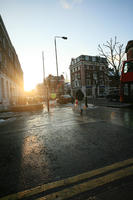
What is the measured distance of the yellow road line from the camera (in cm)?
151

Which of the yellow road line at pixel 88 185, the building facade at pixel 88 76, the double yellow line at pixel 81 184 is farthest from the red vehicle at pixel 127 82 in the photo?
the building facade at pixel 88 76

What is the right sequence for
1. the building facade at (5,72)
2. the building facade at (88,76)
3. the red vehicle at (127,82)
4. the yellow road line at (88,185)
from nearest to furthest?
the yellow road line at (88,185) < the red vehicle at (127,82) < the building facade at (5,72) < the building facade at (88,76)

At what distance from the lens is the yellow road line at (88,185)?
151cm

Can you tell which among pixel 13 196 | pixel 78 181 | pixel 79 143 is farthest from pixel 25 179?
pixel 79 143

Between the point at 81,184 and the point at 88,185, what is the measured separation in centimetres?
11

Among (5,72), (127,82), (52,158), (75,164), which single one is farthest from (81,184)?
(5,72)

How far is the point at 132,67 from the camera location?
9.77 metres

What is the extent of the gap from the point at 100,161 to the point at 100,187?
26.8 inches

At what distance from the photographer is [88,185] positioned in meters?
1.66

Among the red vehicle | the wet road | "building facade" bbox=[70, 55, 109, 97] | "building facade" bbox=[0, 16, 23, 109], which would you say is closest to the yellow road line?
the wet road

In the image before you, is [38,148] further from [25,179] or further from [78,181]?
[78,181]

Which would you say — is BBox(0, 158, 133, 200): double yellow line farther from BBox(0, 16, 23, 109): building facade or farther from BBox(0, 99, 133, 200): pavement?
BBox(0, 16, 23, 109): building facade

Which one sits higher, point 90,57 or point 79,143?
point 90,57

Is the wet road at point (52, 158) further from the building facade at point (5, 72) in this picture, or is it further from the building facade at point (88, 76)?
the building facade at point (88, 76)
